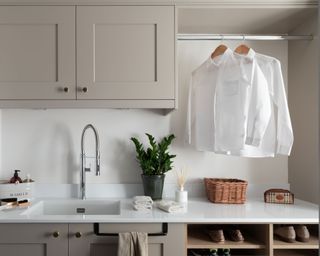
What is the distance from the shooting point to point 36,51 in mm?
1811

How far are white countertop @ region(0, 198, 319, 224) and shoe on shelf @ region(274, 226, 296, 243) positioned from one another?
2.8 inches

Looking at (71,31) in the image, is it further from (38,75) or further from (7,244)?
(7,244)

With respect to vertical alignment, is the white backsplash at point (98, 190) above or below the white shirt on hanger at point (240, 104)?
below

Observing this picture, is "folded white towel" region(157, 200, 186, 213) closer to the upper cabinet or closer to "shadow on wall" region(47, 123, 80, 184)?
the upper cabinet

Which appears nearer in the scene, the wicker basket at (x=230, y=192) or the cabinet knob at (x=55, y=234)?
the cabinet knob at (x=55, y=234)

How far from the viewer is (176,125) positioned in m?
2.21

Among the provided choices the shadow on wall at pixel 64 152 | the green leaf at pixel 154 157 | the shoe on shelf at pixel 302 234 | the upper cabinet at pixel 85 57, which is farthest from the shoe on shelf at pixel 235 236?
the shadow on wall at pixel 64 152

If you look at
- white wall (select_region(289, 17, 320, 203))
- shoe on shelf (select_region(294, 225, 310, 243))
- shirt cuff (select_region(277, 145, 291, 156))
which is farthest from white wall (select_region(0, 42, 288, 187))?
shoe on shelf (select_region(294, 225, 310, 243))

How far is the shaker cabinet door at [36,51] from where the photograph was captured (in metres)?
1.81

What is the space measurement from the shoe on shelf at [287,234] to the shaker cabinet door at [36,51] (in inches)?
56.6

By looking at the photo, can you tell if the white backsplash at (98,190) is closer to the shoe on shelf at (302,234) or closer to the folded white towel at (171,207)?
the folded white towel at (171,207)

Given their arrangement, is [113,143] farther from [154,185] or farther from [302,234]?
[302,234]

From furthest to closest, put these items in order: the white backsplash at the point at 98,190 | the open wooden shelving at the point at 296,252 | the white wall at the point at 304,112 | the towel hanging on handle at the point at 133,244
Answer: the white backsplash at the point at 98,190 → the white wall at the point at 304,112 → the open wooden shelving at the point at 296,252 → the towel hanging on handle at the point at 133,244

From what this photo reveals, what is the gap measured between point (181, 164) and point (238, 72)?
779mm
